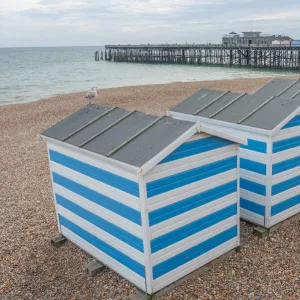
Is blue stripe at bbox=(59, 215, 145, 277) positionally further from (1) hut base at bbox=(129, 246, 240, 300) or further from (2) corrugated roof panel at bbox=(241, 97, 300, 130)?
(2) corrugated roof panel at bbox=(241, 97, 300, 130)

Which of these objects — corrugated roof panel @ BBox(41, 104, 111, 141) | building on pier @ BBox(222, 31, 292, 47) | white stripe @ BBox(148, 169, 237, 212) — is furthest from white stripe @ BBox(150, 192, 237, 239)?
building on pier @ BBox(222, 31, 292, 47)

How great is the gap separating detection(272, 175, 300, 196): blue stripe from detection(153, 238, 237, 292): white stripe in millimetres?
1131

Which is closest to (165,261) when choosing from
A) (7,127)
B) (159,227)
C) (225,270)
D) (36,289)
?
(159,227)

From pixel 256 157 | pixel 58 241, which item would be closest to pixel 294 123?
pixel 256 157

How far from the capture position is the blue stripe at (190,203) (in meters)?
4.73

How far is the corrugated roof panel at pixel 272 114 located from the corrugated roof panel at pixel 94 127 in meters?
2.05

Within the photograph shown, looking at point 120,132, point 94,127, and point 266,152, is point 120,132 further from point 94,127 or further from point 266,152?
point 266,152

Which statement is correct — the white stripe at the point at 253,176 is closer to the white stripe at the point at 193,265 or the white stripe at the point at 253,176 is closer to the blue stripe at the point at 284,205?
the blue stripe at the point at 284,205

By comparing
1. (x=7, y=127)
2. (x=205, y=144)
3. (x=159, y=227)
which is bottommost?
(x=7, y=127)

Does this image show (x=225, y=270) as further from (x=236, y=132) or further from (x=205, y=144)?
(x=236, y=132)

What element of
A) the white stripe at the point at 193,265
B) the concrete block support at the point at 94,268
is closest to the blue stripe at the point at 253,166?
the white stripe at the point at 193,265

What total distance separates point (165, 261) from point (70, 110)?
17.8 metres

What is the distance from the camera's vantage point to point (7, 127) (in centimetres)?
1795

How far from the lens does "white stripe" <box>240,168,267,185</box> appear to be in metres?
6.23
